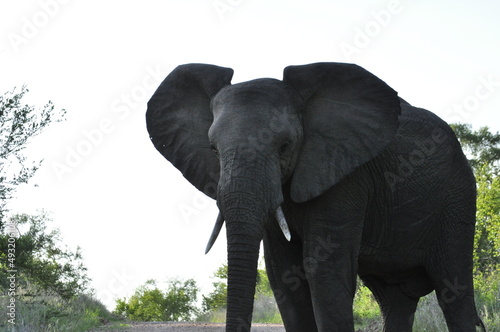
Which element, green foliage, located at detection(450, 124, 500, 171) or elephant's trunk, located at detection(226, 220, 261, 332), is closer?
elephant's trunk, located at detection(226, 220, 261, 332)

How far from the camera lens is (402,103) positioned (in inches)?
285

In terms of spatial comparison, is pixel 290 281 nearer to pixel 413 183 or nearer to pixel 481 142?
pixel 413 183

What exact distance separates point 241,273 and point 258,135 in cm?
108

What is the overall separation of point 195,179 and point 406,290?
289cm

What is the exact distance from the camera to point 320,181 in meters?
5.52

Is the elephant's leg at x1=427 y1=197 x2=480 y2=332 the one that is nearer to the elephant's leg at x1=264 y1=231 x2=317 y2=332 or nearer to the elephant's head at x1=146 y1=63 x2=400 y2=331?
the elephant's leg at x1=264 y1=231 x2=317 y2=332

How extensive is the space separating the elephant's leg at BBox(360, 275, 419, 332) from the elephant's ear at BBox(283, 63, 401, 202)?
83.1 inches

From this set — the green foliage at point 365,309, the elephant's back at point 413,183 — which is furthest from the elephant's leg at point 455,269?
the green foliage at point 365,309

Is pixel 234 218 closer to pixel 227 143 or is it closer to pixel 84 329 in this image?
pixel 227 143

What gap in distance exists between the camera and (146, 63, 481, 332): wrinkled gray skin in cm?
510

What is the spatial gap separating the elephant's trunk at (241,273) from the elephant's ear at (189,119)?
2.84 feet

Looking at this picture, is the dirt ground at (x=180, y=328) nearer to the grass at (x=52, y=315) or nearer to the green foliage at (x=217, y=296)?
the grass at (x=52, y=315)

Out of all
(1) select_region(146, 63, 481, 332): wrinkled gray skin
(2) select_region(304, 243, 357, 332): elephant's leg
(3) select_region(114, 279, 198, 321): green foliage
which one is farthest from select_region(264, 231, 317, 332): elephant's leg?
(3) select_region(114, 279, 198, 321): green foliage

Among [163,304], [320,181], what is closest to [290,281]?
[320,181]
